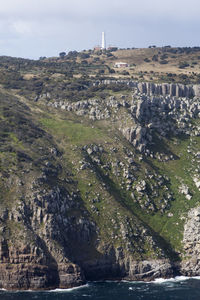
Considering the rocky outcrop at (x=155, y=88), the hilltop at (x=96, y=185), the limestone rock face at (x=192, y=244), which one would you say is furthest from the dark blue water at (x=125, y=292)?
the rocky outcrop at (x=155, y=88)

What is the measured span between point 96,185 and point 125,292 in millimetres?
32412

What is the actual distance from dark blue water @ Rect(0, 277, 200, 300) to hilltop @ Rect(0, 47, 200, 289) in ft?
8.20

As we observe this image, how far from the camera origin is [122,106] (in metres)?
174

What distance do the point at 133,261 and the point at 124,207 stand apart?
16.5 meters

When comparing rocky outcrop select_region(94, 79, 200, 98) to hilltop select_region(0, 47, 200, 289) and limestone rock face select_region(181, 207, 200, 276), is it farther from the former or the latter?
limestone rock face select_region(181, 207, 200, 276)

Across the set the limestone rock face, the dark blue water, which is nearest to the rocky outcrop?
the limestone rock face

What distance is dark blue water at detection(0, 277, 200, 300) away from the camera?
372ft

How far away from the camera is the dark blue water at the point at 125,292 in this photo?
113244 mm

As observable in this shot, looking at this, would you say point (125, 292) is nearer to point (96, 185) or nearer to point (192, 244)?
point (192, 244)

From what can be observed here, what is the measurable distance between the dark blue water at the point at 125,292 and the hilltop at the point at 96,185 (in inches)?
98.4

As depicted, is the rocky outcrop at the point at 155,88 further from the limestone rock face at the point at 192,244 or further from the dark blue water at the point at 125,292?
the dark blue water at the point at 125,292

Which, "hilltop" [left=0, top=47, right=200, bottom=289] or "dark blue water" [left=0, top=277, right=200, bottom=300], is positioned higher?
"hilltop" [left=0, top=47, right=200, bottom=289]

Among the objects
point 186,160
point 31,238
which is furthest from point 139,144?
point 31,238

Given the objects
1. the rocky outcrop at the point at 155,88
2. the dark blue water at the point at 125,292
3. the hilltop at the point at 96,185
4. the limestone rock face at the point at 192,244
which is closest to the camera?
the dark blue water at the point at 125,292
